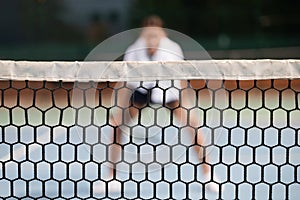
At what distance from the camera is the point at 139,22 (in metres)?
10.4

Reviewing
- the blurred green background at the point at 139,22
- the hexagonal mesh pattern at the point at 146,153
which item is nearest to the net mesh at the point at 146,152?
the hexagonal mesh pattern at the point at 146,153

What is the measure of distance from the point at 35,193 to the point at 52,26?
768cm

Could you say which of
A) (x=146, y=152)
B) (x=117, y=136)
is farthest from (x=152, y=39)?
(x=117, y=136)

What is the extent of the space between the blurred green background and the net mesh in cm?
584

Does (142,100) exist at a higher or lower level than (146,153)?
higher

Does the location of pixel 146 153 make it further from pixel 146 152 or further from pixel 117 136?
pixel 117 136

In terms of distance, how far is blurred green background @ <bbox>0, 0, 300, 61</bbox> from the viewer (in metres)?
10.4

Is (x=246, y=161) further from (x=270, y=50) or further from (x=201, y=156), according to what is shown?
(x=270, y=50)

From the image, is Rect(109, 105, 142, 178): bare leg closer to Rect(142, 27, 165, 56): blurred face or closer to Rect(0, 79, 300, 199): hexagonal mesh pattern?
Rect(0, 79, 300, 199): hexagonal mesh pattern

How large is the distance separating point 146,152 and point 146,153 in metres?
0.04

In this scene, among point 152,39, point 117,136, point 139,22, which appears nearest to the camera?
point 117,136

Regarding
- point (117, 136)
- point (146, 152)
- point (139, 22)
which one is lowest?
point (146, 152)

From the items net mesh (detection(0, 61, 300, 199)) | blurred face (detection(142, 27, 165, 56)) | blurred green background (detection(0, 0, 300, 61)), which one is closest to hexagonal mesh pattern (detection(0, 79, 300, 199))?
net mesh (detection(0, 61, 300, 199))

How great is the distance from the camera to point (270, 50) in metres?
10.7
